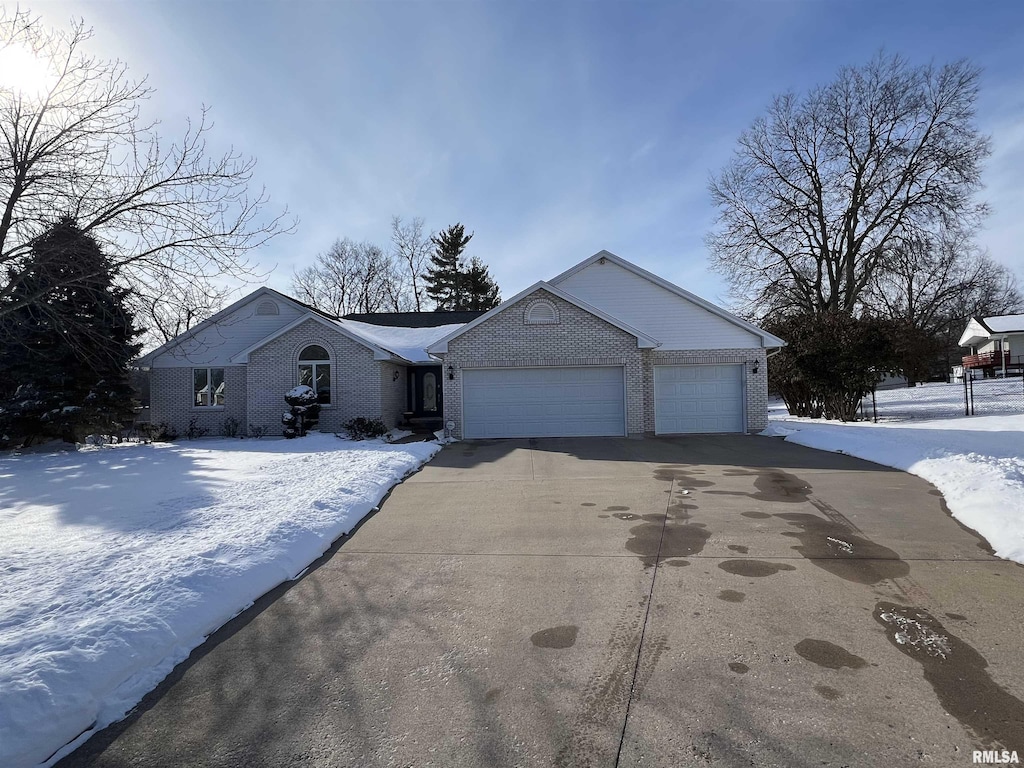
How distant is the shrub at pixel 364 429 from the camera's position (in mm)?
15406

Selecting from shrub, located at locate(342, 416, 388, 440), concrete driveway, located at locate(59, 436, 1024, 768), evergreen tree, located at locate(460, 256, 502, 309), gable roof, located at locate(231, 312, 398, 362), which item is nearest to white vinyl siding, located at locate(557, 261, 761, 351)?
gable roof, located at locate(231, 312, 398, 362)

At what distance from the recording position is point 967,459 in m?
8.37

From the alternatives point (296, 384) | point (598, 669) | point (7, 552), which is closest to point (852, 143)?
point (296, 384)

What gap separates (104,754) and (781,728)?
126 inches

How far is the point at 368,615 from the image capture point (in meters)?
3.92

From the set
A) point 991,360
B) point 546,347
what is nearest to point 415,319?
point 546,347

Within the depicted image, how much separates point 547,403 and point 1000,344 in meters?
44.3

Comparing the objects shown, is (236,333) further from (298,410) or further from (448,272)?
(448,272)

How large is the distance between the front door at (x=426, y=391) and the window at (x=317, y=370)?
12.9 feet

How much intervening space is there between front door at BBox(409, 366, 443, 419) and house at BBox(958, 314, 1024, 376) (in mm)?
38789

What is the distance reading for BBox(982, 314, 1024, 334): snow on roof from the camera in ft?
127

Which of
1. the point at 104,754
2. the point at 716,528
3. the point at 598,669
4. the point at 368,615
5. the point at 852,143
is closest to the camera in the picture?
the point at 104,754

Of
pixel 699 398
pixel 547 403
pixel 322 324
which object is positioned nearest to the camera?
pixel 547 403

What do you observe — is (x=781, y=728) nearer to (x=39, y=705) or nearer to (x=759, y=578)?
(x=759, y=578)
